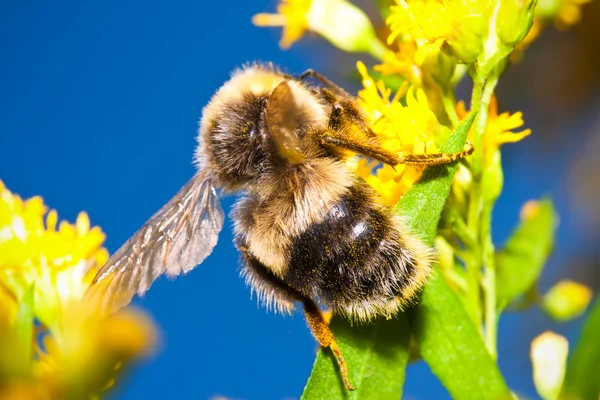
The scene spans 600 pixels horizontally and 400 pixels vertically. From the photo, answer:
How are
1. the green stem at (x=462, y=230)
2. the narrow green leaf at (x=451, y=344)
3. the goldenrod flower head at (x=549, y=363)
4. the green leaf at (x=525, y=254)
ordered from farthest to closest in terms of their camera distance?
the green leaf at (x=525, y=254) → the goldenrod flower head at (x=549, y=363) → the green stem at (x=462, y=230) → the narrow green leaf at (x=451, y=344)

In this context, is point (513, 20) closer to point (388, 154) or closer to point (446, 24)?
point (446, 24)

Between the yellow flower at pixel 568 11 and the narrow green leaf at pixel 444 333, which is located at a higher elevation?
the yellow flower at pixel 568 11

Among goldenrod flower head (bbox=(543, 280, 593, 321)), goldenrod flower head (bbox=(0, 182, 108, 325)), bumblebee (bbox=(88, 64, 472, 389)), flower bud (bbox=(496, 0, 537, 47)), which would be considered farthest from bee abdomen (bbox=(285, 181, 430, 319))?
goldenrod flower head (bbox=(543, 280, 593, 321))

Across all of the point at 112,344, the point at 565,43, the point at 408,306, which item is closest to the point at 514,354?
the point at 565,43

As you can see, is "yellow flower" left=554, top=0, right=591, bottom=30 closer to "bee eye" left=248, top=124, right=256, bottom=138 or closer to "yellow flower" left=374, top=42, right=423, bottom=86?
"yellow flower" left=374, top=42, right=423, bottom=86

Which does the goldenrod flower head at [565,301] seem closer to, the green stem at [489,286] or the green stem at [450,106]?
the green stem at [489,286]

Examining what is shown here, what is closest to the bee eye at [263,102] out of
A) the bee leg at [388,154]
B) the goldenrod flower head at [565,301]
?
the bee leg at [388,154]
